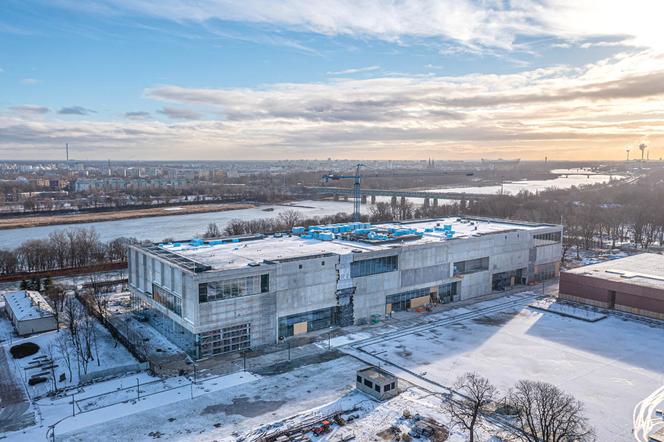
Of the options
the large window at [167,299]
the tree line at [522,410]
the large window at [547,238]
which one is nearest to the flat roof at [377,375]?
the tree line at [522,410]

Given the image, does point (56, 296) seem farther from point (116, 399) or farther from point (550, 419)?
point (550, 419)

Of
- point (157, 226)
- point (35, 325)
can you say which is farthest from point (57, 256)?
point (157, 226)

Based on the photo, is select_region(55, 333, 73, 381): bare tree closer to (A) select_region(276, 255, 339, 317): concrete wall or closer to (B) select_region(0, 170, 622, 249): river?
(A) select_region(276, 255, 339, 317): concrete wall

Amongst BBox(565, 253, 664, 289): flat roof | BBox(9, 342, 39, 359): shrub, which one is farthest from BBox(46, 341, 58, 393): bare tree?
BBox(565, 253, 664, 289): flat roof

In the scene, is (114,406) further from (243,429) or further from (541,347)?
(541,347)

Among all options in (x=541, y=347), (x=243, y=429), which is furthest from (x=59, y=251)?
(x=541, y=347)

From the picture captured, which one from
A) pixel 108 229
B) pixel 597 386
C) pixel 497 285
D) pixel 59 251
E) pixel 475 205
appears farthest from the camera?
pixel 475 205

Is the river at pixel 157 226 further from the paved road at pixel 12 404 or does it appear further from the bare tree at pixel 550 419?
the bare tree at pixel 550 419
